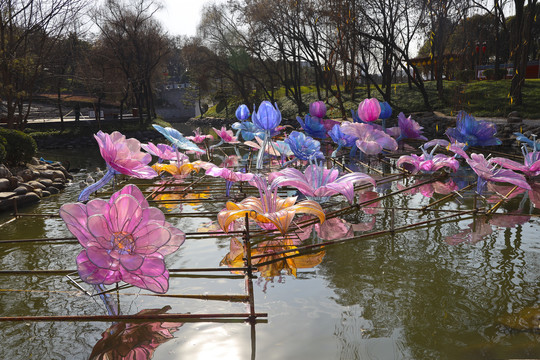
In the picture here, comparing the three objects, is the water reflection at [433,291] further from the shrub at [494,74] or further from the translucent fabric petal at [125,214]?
the shrub at [494,74]

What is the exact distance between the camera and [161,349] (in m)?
2.23

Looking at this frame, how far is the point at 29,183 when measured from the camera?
748 cm

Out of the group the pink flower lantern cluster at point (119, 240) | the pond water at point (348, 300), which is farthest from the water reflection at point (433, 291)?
the pink flower lantern cluster at point (119, 240)

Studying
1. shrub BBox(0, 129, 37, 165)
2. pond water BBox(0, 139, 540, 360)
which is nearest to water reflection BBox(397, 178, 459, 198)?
pond water BBox(0, 139, 540, 360)

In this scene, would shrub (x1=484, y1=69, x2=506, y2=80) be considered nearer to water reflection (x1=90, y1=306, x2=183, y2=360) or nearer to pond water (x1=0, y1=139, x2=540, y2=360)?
pond water (x1=0, y1=139, x2=540, y2=360)

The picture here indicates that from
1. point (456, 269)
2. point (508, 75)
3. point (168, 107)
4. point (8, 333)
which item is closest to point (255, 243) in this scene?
point (456, 269)

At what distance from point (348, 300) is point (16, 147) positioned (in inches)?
301

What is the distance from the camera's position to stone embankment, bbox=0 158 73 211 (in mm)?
6480

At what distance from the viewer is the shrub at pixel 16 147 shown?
8.33m

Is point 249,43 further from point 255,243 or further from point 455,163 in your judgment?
point 255,243

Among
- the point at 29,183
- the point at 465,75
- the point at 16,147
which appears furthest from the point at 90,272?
the point at 465,75

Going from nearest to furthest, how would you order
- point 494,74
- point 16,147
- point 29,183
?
1. point 29,183
2. point 16,147
3. point 494,74

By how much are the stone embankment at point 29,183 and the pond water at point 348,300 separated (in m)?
2.68

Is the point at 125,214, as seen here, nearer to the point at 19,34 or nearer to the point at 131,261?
the point at 131,261
